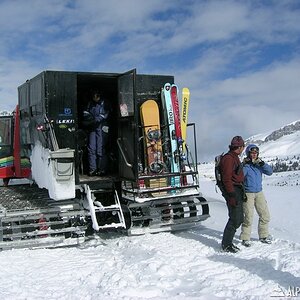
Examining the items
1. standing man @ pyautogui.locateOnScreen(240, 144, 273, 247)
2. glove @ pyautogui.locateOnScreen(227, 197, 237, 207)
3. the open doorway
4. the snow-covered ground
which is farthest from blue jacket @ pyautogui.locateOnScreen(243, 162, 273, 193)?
the open doorway

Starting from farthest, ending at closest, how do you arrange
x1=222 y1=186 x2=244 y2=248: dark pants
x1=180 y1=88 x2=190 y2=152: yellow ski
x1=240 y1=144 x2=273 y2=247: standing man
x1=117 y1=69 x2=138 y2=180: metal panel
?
1. x1=180 y1=88 x2=190 y2=152: yellow ski
2. x1=117 y1=69 x2=138 y2=180: metal panel
3. x1=240 y1=144 x2=273 y2=247: standing man
4. x1=222 y1=186 x2=244 y2=248: dark pants

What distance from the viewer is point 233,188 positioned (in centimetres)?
677

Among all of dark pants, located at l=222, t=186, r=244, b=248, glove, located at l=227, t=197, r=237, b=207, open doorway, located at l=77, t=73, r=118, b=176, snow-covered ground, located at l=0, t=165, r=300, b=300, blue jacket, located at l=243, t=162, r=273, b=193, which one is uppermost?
open doorway, located at l=77, t=73, r=118, b=176

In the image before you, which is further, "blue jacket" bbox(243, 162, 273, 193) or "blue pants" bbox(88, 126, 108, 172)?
"blue pants" bbox(88, 126, 108, 172)

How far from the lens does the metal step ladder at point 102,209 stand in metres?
7.71

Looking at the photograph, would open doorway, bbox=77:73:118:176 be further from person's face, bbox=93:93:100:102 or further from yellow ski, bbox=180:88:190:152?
yellow ski, bbox=180:88:190:152

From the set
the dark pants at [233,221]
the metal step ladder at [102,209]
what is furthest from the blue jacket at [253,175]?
the metal step ladder at [102,209]

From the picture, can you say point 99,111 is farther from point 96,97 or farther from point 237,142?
point 237,142

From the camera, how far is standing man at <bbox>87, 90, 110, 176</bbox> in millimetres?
8906

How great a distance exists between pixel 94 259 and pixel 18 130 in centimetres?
477

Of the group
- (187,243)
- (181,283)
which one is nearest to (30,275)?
(181,283)

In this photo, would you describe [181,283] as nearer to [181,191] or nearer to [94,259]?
[94,259]

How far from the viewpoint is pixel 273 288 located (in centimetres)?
496

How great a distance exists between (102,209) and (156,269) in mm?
2413
